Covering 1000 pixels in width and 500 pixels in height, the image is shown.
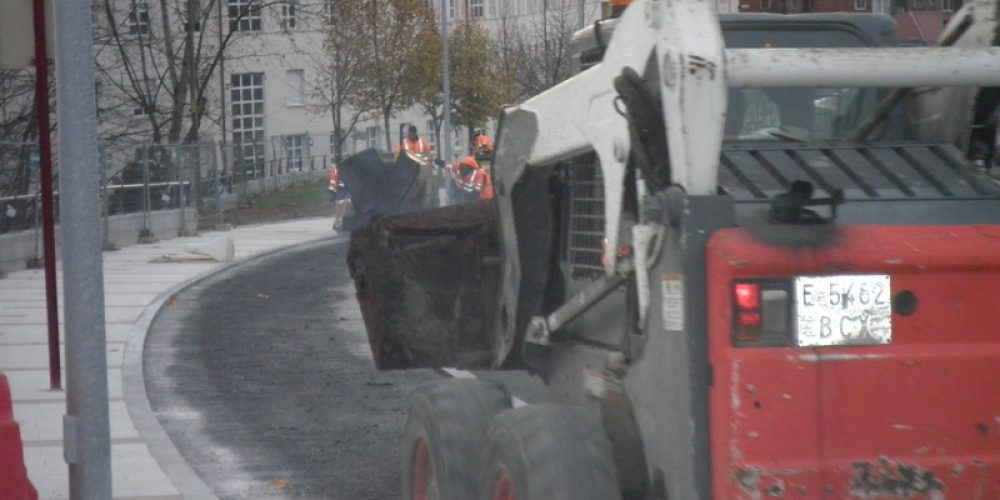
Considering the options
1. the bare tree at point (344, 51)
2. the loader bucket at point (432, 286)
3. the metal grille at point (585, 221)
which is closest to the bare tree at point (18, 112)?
the bare tree at point (344, 51)

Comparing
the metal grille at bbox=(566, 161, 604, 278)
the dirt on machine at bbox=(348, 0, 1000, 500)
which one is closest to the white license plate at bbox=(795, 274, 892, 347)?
the dirt on machine at bbox=(348, 0, 1000, 500)

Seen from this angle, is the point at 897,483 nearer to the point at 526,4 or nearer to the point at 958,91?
the point at 958,91

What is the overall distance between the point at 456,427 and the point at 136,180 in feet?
81.0

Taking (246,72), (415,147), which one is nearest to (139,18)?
(415,147)

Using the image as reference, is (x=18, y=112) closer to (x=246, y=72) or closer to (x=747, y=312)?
(x=246, y=72)

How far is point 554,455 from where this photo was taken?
461 cm

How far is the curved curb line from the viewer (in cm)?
872

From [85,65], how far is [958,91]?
122 inches

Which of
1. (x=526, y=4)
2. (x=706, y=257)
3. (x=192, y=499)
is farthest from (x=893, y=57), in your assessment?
(x=526, y=4)

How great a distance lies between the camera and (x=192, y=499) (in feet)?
27.2

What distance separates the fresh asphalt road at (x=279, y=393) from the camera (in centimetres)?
905

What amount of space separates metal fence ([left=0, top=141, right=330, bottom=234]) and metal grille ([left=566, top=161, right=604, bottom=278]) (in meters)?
14.9

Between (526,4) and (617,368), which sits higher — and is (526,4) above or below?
above

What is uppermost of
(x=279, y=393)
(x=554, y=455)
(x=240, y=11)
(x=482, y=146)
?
(x=240, y=11)
